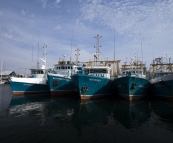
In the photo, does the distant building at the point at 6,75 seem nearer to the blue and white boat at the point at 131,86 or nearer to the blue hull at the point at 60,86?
the blue hull at the point at 60,86

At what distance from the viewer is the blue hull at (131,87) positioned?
60.0ft

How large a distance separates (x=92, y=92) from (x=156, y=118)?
9614mm

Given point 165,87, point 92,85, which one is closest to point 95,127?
point 92,85

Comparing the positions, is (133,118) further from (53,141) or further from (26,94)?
(26,94)

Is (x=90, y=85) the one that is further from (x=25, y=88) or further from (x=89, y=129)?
(x=25, y=88)

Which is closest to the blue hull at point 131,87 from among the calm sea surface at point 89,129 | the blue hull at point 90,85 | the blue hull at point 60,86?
the blue hull at point 90,85

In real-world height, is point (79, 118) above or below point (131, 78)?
below

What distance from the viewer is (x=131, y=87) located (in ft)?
60.4

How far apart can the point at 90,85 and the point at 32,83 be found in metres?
13.5

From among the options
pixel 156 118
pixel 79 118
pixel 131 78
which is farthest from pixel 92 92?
pixel 156 118

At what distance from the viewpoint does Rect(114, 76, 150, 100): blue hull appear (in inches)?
720

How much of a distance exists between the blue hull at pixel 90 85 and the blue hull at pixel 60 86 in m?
4.53

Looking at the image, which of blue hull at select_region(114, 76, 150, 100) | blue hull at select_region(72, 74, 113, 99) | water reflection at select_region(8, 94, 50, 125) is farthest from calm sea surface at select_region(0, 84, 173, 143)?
blue hull at select_region(72, 74, 113, 99)

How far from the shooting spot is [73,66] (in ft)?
90.5
